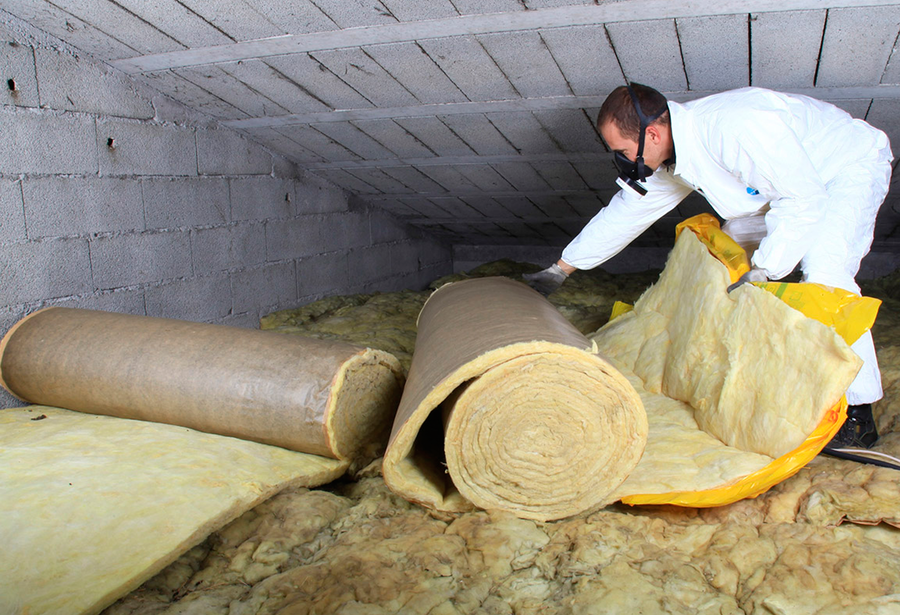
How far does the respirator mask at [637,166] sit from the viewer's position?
2.03 metres

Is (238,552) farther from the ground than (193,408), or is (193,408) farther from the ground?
(193,408)

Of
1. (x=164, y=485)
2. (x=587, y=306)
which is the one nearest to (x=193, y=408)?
(x=164, y=485)

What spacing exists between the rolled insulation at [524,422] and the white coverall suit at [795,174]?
82cm

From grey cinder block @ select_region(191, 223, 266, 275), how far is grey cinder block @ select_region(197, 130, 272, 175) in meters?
0.30

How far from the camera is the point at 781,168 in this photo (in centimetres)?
184

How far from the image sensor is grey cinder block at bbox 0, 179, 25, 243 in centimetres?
226

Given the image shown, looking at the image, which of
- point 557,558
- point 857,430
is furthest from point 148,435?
point 857,430

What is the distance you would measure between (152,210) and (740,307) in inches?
99.4

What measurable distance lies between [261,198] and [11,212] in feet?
4.45

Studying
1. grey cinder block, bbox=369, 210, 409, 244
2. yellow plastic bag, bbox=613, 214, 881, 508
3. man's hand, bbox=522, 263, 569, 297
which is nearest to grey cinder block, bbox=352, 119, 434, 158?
man's hand, bbox=522, 263, 569, 297

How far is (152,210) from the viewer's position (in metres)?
2.83

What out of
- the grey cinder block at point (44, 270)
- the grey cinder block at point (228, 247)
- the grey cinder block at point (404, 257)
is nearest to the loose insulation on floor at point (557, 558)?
the grey cinder block at point (44, 270)

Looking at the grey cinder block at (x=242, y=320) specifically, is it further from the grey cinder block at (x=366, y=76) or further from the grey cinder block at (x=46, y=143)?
the grey cinder block at (x=366, y=76)

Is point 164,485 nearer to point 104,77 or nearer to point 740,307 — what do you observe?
point 740,307
